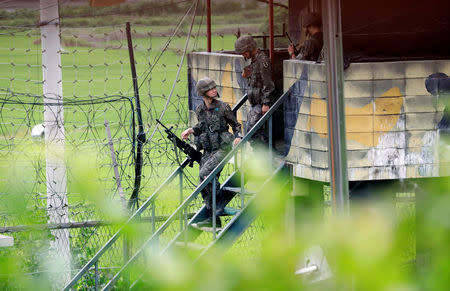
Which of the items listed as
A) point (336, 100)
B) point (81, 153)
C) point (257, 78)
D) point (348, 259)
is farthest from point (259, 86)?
point (348, 259)

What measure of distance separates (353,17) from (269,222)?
29.4 feet

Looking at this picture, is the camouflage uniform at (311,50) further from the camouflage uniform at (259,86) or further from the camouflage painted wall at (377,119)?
the camouflage uniform at (259,86)

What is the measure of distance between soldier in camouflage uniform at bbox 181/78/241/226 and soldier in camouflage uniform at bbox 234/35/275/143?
419 mm

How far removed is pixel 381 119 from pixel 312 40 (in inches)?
48.7

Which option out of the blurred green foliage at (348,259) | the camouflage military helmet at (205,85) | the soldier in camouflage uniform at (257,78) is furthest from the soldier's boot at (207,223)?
the blurred green foliage at (348,259)

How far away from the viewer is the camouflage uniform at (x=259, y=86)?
8914 mm

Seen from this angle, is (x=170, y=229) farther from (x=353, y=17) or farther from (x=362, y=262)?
(x=362, y=262)

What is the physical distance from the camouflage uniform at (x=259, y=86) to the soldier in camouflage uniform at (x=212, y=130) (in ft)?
1.38

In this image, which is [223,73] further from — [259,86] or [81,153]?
[81,153]

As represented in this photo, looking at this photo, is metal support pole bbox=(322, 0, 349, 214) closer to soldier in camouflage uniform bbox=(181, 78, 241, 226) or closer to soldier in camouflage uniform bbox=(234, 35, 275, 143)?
soldier in camouflage uniform bbox=(181, 78, 241, 226)

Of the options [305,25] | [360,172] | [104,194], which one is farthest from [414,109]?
[104,194]

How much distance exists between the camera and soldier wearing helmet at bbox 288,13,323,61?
8.81m

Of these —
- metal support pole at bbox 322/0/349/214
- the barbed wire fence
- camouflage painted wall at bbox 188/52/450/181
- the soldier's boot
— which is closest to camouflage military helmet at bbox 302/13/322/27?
camouflage painted wall at bbox 188/52/450/181

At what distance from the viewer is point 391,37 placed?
11.2 metres
